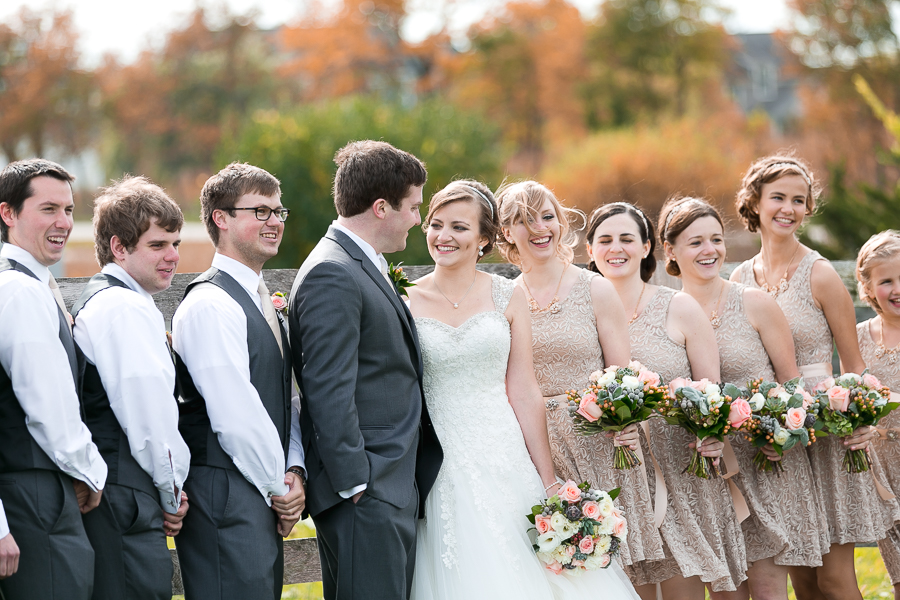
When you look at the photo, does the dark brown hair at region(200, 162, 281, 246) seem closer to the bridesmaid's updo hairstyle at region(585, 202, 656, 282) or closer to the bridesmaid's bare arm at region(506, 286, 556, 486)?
the bridesmaid's bare arm at region(506, 286, 556, 486)

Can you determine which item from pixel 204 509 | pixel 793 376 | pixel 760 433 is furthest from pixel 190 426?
pixel 793 376

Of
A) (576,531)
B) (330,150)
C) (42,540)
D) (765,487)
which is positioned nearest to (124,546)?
(42,540)

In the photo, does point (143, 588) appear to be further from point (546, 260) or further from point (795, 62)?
point (795, 62)

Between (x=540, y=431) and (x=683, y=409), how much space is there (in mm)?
765

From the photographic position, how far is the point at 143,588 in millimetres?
3332

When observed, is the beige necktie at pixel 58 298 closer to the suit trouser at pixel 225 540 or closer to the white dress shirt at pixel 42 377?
the white dress shirt at pixel 42 377

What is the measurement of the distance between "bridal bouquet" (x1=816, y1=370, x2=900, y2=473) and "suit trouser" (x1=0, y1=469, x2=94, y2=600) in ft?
11.9

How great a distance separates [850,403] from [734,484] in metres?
0.75

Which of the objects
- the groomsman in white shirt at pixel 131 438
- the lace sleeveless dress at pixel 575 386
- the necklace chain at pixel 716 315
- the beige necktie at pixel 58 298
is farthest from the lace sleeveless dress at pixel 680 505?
the beige necktie at pixel 58 298

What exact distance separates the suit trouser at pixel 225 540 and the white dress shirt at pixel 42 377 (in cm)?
42

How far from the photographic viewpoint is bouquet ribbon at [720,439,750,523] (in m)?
4.66

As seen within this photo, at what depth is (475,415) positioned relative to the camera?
4.14 m

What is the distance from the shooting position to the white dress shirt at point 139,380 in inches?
130

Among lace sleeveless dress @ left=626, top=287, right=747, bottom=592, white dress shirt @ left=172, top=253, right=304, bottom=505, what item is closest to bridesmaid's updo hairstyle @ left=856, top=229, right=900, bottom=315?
→ lace sleeveless dress @ left=626, top=287, right=747, bottom=592
